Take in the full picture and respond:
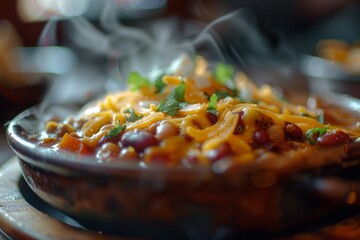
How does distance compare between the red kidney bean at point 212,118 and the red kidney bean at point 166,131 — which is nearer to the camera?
the red kidney bean at point 166,131

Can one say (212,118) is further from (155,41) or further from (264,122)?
(155,41)

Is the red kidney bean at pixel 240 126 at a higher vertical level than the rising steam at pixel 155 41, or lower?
higher

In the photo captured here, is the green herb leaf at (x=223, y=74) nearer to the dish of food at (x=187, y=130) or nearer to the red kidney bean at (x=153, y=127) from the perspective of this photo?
the dish of food at (x=187, y=130)

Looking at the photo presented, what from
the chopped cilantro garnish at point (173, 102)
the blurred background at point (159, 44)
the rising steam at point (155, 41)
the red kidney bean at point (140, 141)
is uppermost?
the red kidney bean at point (140, 141)

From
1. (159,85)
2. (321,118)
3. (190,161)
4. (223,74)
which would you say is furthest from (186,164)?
(223,74)

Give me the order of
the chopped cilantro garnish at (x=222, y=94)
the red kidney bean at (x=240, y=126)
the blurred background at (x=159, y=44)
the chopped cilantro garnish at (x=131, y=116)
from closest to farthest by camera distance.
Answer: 1. the red kidney bean at (x=240, y=126)
2. the chopped cilantro garnish at (x=131, y=116)
3. the chopped cilantro garnish at (x=222, y=94)
4. the blurred background at (x=159, y=44)

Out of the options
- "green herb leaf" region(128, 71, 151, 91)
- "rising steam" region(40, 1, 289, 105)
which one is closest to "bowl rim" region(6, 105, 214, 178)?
"green herb leaf" region(128, 71, 151, 91)

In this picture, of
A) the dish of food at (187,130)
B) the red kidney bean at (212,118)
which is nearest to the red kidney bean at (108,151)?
the dish of food at (187,130)

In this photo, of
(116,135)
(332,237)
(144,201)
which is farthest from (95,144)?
(332,237)
